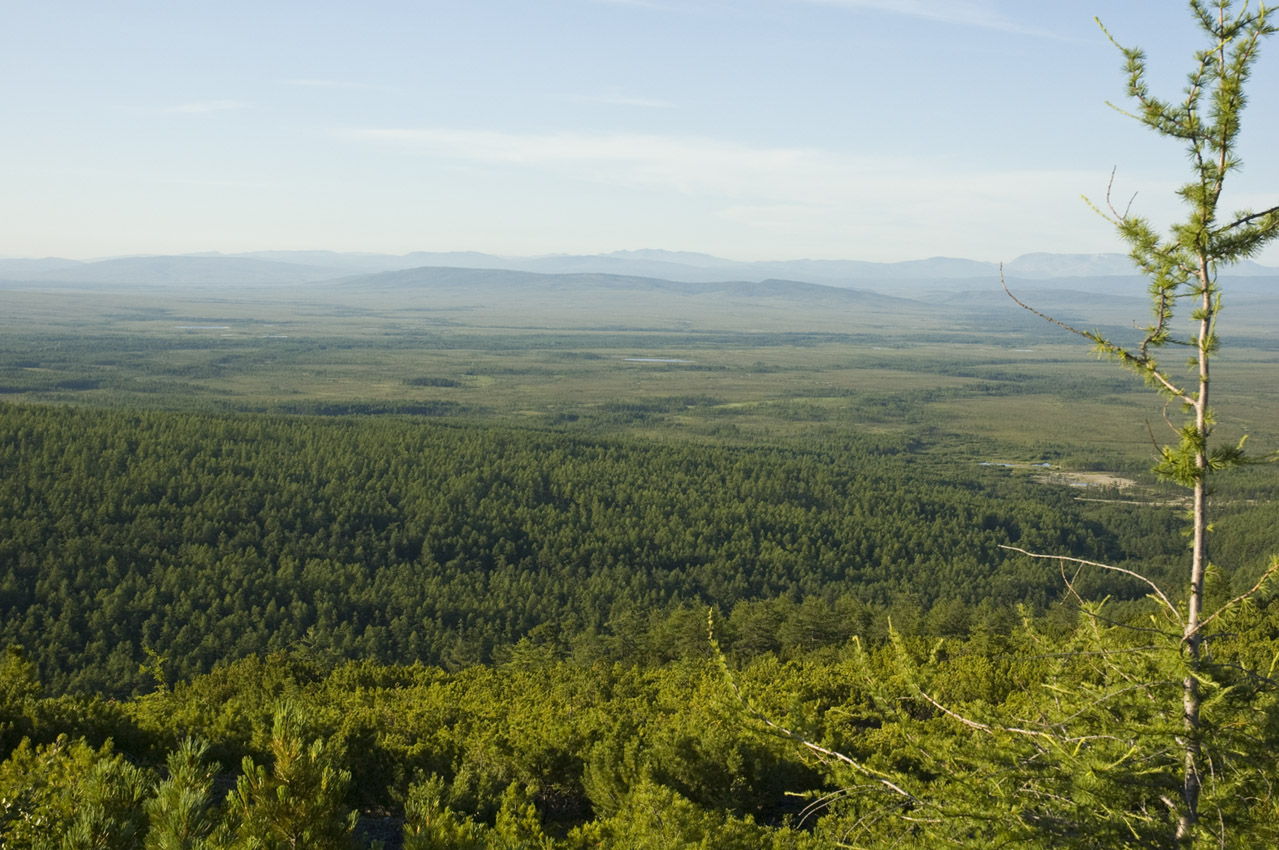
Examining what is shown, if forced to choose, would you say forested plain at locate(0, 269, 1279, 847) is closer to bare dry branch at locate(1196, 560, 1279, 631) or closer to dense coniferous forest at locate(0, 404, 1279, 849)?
dense coniferous forest at locate(0, 404, 1279, 849)

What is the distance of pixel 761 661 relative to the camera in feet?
148

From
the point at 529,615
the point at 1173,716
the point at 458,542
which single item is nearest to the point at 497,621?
the point at 529,615

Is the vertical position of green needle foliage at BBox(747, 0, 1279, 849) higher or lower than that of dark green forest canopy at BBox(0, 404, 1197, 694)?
higher

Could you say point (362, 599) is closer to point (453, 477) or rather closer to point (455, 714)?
point (453, 477)

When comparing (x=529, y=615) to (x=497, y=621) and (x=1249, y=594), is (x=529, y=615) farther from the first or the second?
(x=1249, y=594)

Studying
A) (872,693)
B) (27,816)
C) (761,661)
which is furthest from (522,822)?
(761,661)

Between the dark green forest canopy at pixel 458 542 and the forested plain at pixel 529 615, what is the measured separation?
0.50m

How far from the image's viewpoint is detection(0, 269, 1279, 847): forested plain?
37.8 feet

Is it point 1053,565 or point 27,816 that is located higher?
point 27,816

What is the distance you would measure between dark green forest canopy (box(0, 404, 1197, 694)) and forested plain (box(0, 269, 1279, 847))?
50 centimetres

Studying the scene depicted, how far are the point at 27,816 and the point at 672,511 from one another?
104293 millimetres

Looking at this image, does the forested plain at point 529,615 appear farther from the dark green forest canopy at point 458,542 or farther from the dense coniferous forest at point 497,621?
the dark green forest canopy at point 458,542

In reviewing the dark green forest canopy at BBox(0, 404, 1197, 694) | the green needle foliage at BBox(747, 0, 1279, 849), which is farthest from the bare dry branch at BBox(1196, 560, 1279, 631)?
the dark green forest canopy at BBox(0, 404, 1197, 694)

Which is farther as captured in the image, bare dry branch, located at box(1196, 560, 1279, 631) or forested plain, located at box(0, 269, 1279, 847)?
forested plain, located at box(0, 269, 1279, 847)
